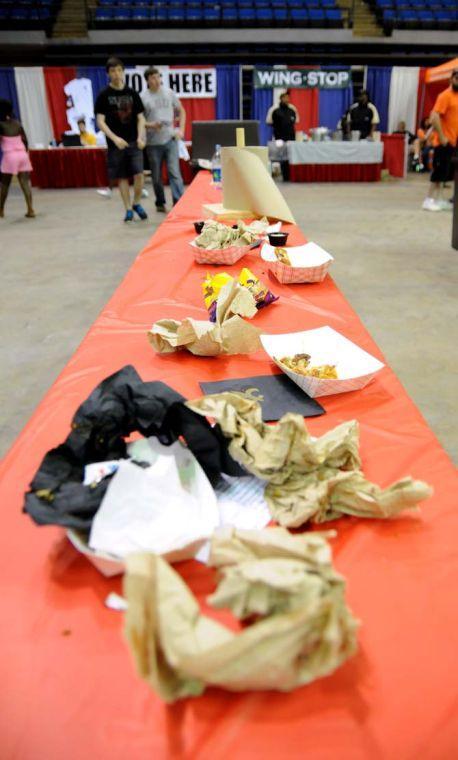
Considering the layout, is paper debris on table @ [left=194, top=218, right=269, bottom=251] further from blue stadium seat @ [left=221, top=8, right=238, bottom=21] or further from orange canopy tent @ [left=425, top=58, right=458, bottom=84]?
blue stadium seat @ [left=221, top=8, right=238, bottom=21]

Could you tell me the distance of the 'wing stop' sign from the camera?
37.7 ft

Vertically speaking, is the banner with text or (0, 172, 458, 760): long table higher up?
the banner with text

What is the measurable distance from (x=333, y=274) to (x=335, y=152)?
5.30 meters

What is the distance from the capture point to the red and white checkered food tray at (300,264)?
5.35 ft

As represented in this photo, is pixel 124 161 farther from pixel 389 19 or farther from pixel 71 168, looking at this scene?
pixel 389 19

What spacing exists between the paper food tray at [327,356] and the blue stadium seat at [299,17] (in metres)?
12.3

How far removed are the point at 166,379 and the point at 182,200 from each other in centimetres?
240

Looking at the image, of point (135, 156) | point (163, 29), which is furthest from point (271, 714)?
point (163, 29)

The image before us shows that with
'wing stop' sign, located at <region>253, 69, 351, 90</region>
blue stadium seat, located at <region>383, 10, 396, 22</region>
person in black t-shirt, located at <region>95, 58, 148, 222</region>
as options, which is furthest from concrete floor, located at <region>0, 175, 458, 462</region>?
blue stadium seat, located at <region>383, 10, 396, 22</region>

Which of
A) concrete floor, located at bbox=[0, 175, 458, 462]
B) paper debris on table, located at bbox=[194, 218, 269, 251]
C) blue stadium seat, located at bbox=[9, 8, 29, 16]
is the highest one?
blue stadium seat, located at bbox=[9, 8, 29, 16]

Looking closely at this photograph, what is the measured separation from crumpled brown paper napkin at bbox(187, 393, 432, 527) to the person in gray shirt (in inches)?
184

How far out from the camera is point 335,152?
8.17m

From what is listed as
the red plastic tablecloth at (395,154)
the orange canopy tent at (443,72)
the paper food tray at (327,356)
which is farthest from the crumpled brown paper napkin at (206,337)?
the orange canopy tent at (443,72)

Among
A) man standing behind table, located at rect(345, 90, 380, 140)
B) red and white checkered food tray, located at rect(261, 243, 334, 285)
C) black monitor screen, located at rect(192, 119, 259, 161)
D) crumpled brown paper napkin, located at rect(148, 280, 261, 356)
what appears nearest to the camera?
crumpled brown paper napkin, located at rect(148, 280, 261, 356)
